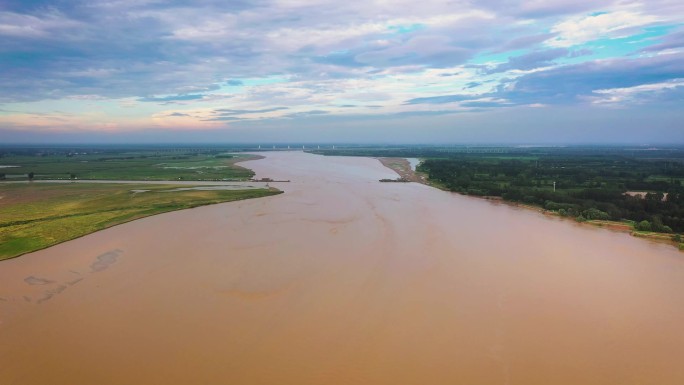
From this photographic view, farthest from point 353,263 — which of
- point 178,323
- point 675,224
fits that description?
point 675,224

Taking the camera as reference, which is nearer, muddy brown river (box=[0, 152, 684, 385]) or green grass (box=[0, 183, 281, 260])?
muddy brown river (box=[0, 152, 684, 385])

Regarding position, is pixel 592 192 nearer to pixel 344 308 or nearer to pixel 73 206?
pixel 344 308

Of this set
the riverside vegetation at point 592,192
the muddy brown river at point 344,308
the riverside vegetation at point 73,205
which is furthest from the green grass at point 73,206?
the riverside vegetation at point 592,192

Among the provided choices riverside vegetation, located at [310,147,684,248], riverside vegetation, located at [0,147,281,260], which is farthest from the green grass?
riverside vegetation, located at [310,147,684,248]

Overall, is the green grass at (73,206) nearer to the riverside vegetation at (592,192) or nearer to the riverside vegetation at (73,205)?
the riverside vegetation at (73,205)

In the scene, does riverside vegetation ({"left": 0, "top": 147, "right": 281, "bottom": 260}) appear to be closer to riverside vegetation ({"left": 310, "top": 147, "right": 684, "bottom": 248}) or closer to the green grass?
the green grass

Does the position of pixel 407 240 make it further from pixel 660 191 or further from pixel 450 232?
pixel 660 191

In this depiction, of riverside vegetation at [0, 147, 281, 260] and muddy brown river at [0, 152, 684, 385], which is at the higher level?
riverside vegetation at [0, 147, 281, 260]
